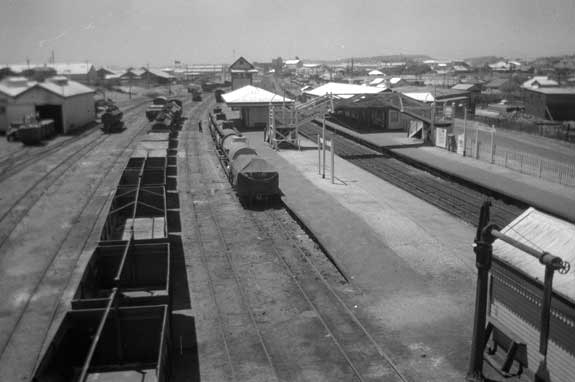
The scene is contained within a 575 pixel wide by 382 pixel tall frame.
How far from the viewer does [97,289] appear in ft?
59.3

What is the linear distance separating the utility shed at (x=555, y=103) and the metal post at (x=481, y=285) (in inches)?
2273

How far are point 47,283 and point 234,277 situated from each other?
22.2ft

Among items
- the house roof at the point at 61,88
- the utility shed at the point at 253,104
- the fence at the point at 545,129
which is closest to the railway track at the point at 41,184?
the house roof at the point at 61,88

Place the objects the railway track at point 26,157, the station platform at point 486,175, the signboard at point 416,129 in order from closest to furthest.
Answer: the station platform at point 486,175 → the railway track at point 26,157 → the signboard at point 416,129

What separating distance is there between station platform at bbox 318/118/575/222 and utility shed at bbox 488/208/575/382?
13568 millimetres

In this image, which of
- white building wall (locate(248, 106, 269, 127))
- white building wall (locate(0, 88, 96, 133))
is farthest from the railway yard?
white building wall (locate(248, 106, 269, 127))

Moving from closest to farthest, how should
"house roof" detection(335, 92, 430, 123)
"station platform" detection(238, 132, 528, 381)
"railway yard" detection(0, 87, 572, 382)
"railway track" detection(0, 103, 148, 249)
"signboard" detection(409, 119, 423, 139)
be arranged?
"railway yard" detection(0, 87, 572, 382), "station platform" detection(238, 132, 528, 381), "railway track" detection(0, 103, 148, 249), "house roof" detection(335, 92, 430, 123), "signboard" detection(409, 119, 423, 139)

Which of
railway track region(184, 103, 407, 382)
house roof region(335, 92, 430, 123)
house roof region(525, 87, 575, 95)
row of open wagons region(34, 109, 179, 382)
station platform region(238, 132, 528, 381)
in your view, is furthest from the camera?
house roof region(525, 87, 575, 95)

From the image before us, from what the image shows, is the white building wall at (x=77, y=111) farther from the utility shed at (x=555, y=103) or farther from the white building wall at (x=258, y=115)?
the utility shed at (x=555, y=103)

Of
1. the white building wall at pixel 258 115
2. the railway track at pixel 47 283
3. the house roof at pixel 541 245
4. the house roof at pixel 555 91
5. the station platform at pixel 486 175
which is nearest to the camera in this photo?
the house roof at pixel 541 245

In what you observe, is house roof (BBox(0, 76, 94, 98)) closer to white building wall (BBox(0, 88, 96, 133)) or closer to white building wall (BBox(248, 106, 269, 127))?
white building wall (BBox(0, 88, 96, 133))

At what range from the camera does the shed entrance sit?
192ft

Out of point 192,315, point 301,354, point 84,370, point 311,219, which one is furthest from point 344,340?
point 311,219

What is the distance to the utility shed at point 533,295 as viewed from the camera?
13.0 m
